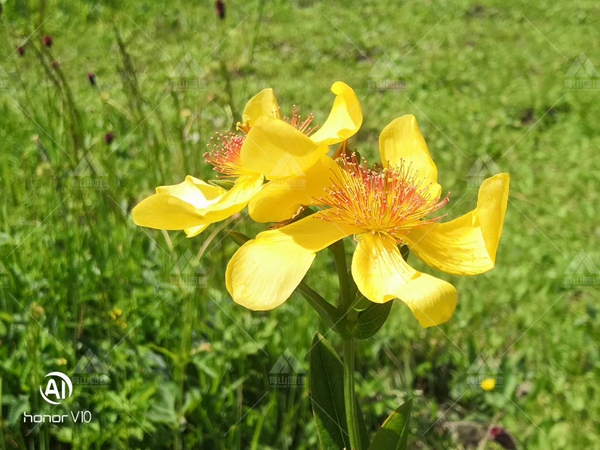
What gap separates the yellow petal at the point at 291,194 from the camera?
106cm

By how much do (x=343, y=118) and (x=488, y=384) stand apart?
1.20 meters

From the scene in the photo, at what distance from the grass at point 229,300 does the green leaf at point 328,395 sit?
42 centimetres

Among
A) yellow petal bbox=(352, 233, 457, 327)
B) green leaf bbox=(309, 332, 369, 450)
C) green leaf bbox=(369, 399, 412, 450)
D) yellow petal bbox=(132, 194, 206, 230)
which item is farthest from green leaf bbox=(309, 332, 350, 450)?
yellow petal bbox=(132, 194, 206, 230)

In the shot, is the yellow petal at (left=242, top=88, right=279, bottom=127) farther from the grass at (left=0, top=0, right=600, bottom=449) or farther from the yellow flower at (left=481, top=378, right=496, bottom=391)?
the yellow flower at (left=481, top=378, right=496, bottom=391)

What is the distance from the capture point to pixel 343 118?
1.19 metres

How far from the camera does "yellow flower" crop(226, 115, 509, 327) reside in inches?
40.3

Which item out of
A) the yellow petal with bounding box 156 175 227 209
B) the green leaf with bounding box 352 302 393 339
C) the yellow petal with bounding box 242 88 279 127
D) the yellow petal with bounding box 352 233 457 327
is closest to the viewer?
the yellow petal with bounding box 352 233 457 327

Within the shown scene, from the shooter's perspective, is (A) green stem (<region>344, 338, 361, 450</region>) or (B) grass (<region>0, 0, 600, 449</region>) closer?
(A) green stem (<region>344, 338, 361, 450</region>)

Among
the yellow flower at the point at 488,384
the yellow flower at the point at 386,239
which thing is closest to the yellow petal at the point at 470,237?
the yellow flower at the point at 386,239

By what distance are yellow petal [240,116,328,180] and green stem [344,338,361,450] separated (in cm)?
33

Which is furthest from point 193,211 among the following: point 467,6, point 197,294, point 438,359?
point 467,6

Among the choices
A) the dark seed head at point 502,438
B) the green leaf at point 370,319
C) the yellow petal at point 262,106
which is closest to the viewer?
the green leaf at point 370,319

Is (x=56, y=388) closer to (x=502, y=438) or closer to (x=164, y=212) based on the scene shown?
(x=164, y=212)

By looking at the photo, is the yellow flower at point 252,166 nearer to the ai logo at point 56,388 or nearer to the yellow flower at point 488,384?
the ai logo at point 56,388
